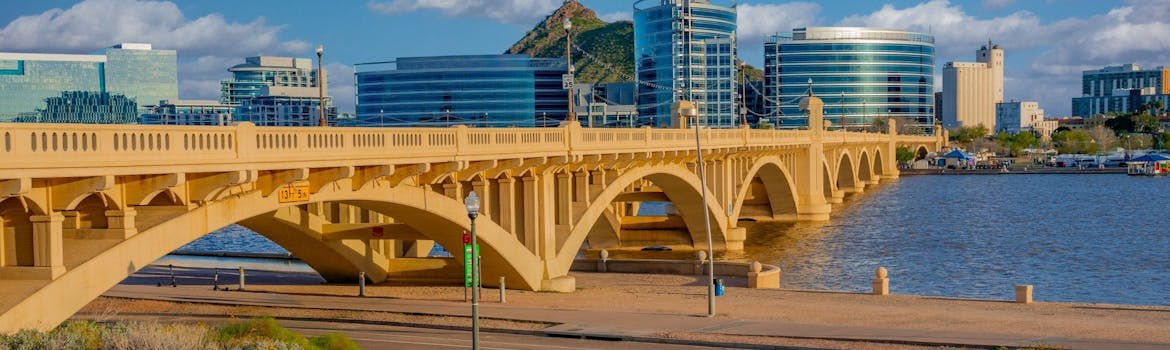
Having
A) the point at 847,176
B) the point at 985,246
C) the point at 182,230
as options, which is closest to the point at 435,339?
the point at 182,230

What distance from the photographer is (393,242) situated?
4481 centimetres

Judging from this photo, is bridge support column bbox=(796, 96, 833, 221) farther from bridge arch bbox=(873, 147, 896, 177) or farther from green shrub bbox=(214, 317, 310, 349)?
bridge arch bbox=(873, 147, 896, 177)

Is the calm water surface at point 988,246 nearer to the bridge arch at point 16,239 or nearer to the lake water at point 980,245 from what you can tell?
the lake water at point 980,245

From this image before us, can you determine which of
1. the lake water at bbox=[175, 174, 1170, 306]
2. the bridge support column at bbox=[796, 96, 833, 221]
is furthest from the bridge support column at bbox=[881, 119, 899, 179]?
the bridge support column at bbox=[796, 96, 833, 221]

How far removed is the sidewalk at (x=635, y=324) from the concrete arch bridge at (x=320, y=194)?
195cm

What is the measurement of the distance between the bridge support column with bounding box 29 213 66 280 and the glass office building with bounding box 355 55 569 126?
14574cm

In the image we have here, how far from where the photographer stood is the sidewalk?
2848cm

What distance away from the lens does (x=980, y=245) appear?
229 feet

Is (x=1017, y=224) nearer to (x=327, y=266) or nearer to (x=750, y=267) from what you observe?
(x=750, y=267)

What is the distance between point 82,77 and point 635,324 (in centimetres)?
2388

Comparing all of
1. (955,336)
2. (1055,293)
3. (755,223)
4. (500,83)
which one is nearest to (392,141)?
(955,336)

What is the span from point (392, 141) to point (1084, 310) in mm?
20258

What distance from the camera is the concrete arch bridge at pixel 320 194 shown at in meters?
20.3

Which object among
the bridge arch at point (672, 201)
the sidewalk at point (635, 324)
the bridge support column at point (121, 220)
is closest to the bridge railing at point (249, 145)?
the bridge support column at point (121, 220)
